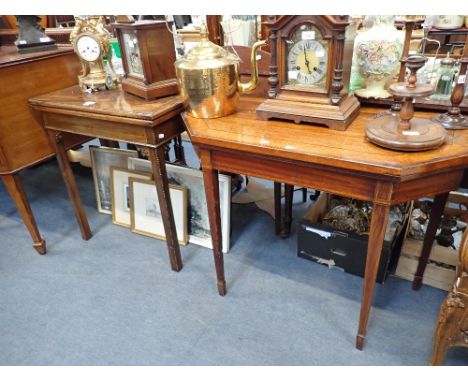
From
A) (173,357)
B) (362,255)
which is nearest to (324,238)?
(362,255)

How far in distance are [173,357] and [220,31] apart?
1.38 metres

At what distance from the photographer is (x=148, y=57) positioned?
1316 mm

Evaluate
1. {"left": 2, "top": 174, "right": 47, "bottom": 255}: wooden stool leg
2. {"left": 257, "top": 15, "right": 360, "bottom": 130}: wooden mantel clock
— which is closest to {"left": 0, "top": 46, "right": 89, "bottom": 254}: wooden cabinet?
{"left": 2, "top": 174, "right": 47, "bottom": 255}: wooden stool leg

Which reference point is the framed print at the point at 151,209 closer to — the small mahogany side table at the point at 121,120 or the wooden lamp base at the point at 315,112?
the small mahogany side table at the point at 121,120

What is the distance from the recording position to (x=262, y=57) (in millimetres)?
1591

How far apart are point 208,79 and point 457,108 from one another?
721 millimetres

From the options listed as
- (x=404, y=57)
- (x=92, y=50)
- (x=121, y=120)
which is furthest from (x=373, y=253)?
(x=92, y=50)

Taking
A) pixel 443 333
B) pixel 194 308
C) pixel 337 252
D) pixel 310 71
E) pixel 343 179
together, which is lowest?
pixel 194 308

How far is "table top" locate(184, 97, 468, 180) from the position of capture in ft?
2.80

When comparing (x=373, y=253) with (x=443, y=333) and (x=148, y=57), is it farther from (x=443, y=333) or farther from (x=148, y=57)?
(x=148, y=57)

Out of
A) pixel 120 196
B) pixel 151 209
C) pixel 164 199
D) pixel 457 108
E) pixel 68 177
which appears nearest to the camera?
pixel 457 108

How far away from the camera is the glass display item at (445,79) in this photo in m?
1.10

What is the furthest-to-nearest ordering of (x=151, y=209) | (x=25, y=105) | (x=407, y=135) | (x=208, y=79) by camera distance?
(x=151, y=209)
(x=25, y=105)
(x=208, y=79)
(x=407, y=135)

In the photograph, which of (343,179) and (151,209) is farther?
(151,209)
